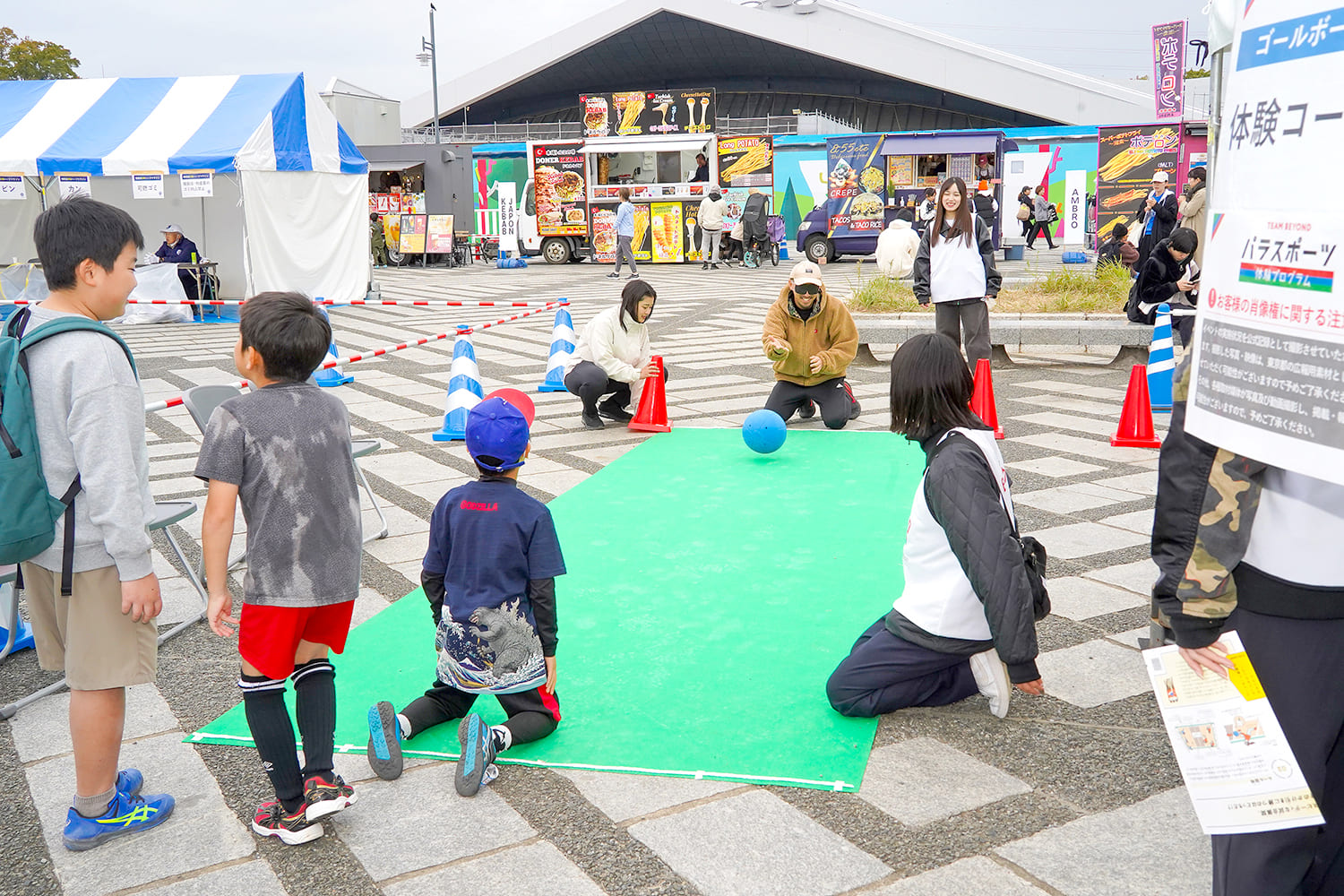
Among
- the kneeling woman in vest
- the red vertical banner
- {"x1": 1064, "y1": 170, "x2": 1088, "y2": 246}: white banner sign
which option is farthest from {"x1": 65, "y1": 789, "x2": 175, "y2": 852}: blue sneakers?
{"x1": 1064, "y1": 170, "x2": 1088, "y2": 246}: white banner sign

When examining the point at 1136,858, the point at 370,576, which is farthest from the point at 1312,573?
the point at 370,576

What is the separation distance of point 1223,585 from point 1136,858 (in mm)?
1078

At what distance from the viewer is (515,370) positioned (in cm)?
1048

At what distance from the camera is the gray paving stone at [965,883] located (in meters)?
2.44

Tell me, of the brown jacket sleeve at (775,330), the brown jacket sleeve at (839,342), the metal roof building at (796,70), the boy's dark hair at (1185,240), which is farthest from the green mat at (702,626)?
the metal roof building at (796,70)

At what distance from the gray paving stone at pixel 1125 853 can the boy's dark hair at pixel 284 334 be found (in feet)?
6.93

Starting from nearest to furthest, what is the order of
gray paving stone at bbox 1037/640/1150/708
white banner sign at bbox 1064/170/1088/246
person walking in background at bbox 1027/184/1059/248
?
gray paving stone at bbox 1037/640/1150/708, person walking in background at bbox 1027/184/1059/248, white banner sign at bbox 1064/170/1088/246

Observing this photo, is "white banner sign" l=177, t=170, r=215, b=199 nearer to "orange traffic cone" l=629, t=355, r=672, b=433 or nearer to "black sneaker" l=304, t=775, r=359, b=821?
"orange traffic cone" l=629, t=355, r=672, b=433

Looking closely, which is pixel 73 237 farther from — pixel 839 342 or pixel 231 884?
pixel 839 342

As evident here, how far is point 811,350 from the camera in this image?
24.5ft

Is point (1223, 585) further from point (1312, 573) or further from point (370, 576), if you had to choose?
point (370, 576)

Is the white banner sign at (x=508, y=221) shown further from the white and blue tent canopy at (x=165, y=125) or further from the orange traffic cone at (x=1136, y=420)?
the orange traffic cone at (x=1136, y=420)

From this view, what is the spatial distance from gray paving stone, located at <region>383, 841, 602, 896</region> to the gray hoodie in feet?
3.36

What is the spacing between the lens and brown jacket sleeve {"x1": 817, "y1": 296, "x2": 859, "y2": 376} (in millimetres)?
7363
